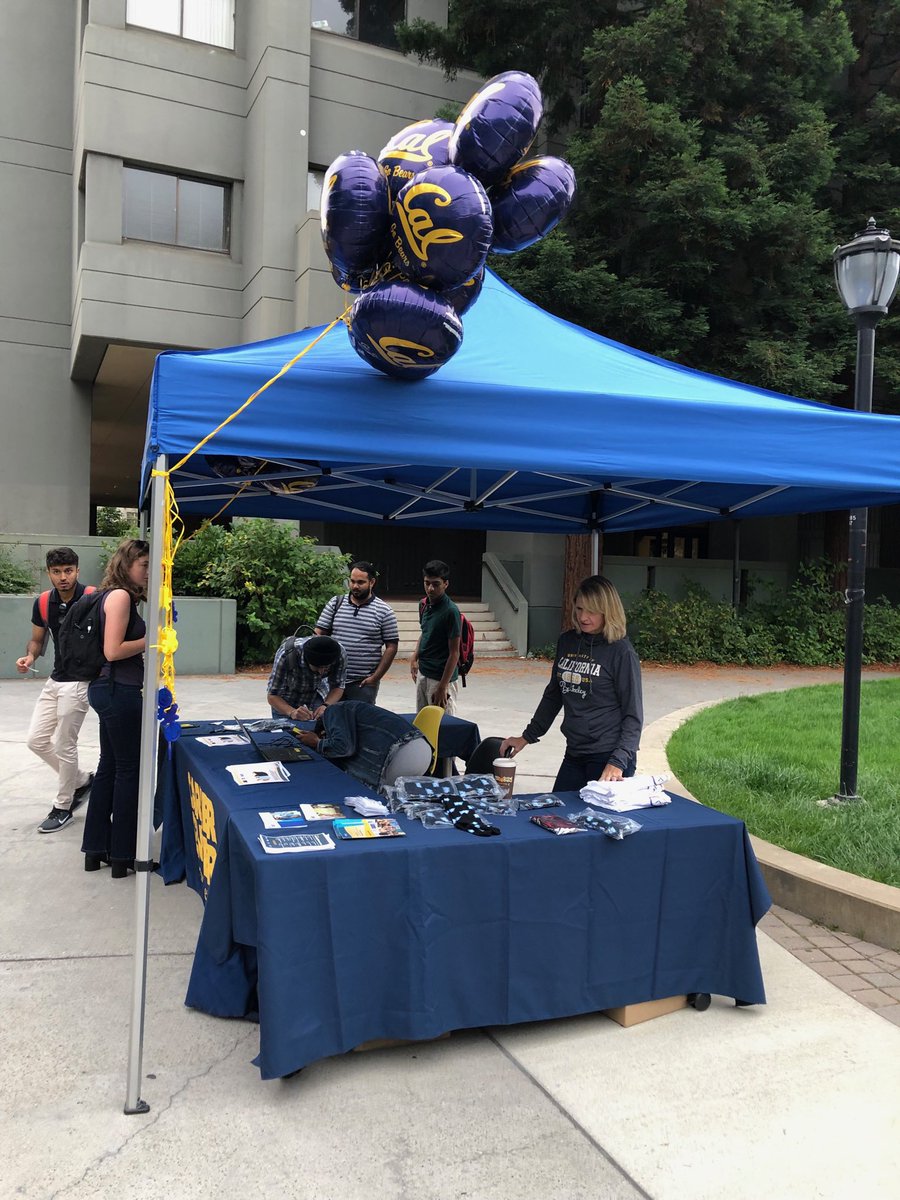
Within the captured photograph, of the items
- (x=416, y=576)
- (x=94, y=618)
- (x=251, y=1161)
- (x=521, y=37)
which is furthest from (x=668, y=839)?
(x=416, y=576)

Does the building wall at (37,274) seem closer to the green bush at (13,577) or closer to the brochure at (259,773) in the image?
the green bush at (13,577)

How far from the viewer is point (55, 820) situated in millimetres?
5871

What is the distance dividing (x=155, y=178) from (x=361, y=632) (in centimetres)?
1411

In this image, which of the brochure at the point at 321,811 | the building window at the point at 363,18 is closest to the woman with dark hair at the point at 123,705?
the brochure at the point at 321,811

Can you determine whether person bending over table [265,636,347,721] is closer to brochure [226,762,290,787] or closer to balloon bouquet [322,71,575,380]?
brochure [226,762,290,787]

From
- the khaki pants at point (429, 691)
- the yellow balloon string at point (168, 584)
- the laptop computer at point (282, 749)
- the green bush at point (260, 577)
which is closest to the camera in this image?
the yellow balloon string at point (168, 584)

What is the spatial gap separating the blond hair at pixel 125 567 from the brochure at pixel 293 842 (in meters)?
2.20

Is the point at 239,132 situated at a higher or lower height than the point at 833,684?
higher

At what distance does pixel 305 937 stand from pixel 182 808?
203cm

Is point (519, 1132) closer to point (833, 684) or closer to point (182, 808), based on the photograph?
point (182, 808)

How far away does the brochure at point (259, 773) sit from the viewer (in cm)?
397

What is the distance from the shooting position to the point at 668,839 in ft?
11.5

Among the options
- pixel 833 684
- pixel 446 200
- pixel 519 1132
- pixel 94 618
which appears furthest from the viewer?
pixel 833 684

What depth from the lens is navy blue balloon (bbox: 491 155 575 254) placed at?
12.3 feet
